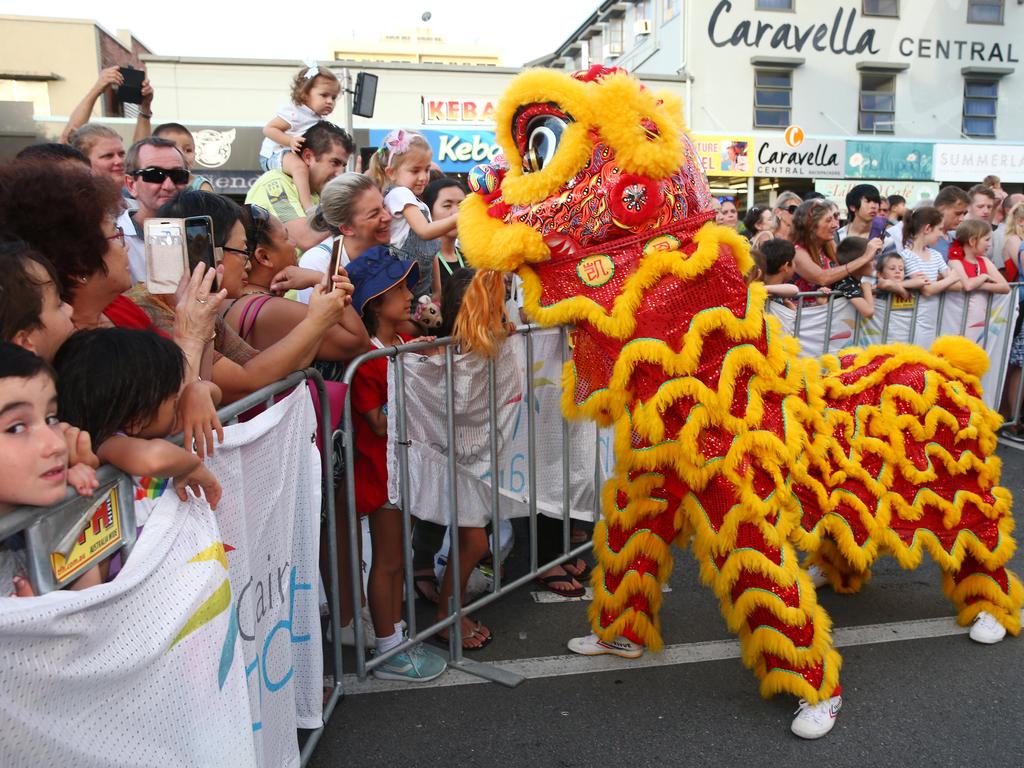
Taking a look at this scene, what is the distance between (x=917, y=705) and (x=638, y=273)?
1.91 m

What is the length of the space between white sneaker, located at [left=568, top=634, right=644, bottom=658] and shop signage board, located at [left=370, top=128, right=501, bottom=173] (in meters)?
16.2

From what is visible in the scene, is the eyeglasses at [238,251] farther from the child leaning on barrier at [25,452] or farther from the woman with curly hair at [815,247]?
the woman with curly hair at [815,247]

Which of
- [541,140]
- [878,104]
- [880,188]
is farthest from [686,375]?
[878,104]

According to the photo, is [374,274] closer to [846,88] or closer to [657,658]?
[657,658]

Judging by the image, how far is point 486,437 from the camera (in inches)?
139

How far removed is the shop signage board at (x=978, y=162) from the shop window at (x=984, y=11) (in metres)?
4.61

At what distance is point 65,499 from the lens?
4.51 ft

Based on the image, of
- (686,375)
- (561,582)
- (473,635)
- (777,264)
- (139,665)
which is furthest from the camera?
(777,264)

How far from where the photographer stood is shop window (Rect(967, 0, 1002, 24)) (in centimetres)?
2427

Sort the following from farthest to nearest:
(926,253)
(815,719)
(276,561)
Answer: (926,253) < (815,719) < (276,561)

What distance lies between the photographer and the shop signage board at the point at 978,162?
2236cm

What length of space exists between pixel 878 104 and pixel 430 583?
81.0 feet

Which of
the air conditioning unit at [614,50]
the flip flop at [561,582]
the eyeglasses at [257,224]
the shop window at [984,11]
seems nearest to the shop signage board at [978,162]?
the shop window at [984,11]

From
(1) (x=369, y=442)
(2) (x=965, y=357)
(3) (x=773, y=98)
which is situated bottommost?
(1) (x=369, y=442)
